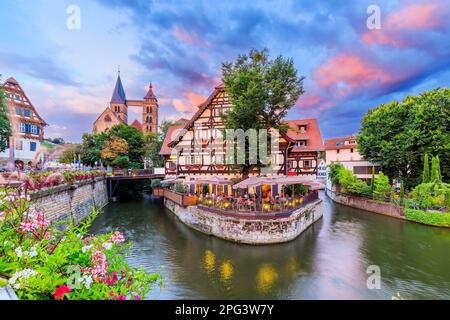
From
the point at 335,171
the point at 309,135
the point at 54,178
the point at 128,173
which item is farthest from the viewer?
the point at 335,171

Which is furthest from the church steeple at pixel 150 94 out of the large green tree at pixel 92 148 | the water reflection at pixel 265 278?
the water reflection at pixel 265 278

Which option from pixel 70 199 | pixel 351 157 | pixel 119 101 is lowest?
pixel 70 199

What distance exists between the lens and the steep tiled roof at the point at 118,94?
93.1m

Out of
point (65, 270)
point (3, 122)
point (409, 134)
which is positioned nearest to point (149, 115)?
point (3, 122)

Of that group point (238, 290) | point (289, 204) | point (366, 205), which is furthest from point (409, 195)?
point (238, 290)

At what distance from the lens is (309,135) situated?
29.6m

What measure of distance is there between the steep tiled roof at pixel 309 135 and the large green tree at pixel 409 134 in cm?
926

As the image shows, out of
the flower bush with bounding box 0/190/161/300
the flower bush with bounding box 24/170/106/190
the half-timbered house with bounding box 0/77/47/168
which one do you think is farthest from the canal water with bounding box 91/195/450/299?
the half-timbered house with bounding box 0/77/47/168

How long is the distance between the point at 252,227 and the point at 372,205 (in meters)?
20.5

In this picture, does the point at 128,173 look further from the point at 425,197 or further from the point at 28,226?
the point at 425,197

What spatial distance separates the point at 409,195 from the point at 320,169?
32.4 meters

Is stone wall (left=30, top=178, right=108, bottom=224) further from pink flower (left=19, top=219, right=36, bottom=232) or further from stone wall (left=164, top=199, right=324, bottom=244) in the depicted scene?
pink flower (left=19, top=219, right=36, bottom=232)
